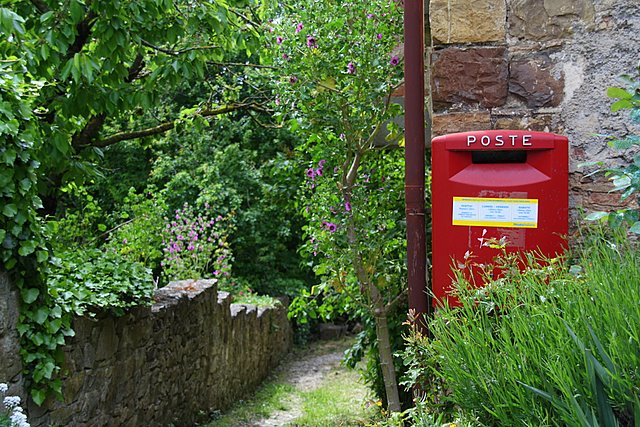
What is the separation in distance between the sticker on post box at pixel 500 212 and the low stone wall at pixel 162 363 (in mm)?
2469

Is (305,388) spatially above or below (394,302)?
below

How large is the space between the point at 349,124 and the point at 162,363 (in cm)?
254

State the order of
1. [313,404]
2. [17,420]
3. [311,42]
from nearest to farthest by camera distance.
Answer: [17,420] → [311,42] → [313,404]

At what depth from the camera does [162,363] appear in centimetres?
588

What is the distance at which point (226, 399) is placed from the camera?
796 cm

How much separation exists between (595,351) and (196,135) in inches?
448

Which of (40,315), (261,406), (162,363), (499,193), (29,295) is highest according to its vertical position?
(499,193)

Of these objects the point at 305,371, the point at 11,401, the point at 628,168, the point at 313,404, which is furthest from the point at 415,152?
the point at 305,371

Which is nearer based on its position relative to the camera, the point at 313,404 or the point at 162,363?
the point at 162,363

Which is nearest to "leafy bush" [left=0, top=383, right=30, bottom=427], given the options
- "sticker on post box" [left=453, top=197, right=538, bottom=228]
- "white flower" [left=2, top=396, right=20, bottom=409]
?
"white flower" [left=2, top=396, right=20, bottom=409]

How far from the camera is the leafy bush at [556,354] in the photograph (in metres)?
1.87

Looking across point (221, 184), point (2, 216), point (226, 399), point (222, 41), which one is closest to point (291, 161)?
point (222, 41)

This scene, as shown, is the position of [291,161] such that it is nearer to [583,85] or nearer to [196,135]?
[583,85]

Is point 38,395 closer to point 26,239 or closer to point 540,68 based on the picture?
point 26,239
